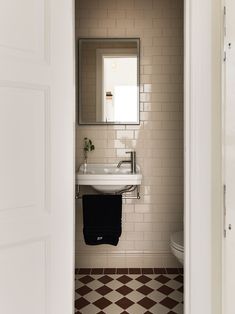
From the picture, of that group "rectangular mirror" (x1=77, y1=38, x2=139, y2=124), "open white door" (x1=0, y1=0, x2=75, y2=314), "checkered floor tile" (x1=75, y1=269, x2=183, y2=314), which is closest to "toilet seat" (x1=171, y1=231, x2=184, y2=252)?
"checkered floor tile" (x1=75, y1=269, x2=183, y2=314)

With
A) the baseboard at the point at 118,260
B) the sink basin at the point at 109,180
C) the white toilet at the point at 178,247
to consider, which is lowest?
the baseboard at the point at 118,260

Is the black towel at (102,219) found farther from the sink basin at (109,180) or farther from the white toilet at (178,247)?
the white toilet at (178,247)

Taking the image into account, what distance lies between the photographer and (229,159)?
129 cm

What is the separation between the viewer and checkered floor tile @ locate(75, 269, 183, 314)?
7.07 ft

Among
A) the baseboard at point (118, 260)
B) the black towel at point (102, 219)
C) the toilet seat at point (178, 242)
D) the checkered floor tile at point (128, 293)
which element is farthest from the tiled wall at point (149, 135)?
the toilet seat at point (178, 242)

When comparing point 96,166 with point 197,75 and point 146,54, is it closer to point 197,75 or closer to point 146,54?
point 146,54

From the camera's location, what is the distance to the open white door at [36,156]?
1225 mm

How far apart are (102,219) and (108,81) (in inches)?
49.8

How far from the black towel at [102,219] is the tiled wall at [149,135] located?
367mm

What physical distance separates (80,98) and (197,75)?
1.62m

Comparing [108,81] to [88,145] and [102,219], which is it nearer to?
[88,145]

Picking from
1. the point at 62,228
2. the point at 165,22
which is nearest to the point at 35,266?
the point at 62,228

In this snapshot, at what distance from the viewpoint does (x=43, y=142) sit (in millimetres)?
1313

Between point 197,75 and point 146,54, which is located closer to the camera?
point 197,75
